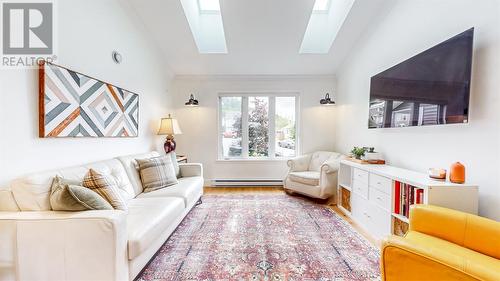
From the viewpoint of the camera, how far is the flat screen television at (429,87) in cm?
178

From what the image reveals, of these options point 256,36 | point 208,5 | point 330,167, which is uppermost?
point 208,5

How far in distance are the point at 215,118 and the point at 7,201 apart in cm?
336

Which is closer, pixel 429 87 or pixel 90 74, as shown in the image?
pixel 429 87

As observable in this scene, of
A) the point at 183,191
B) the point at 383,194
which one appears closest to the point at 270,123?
the point at 183,191

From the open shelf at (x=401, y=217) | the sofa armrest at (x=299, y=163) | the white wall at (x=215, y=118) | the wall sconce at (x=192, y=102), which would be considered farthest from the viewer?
the white wall at (x=215, y=118)

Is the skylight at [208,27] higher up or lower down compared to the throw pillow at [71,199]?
higher up

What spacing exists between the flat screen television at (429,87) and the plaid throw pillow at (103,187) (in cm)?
287

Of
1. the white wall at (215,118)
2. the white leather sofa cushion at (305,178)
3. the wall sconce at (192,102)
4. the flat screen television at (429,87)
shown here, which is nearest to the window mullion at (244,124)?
the white wall at (215,118)

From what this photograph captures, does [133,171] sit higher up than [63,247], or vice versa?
[133,171]

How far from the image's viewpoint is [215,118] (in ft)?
15.1

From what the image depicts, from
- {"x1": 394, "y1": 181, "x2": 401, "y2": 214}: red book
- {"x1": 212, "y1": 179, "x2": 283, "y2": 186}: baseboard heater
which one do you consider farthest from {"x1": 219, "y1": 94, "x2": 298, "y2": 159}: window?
{"x1": 394, "y1": 181, "x2": 401, "y2": 214}: red book

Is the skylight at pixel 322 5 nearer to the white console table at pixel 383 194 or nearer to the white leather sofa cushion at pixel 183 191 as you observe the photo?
the white console table at pixel 383 194

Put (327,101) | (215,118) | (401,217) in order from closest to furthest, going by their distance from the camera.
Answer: (401,217) < (327,101) < (215,118)

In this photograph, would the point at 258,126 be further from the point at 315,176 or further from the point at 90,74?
the point at 90,74
